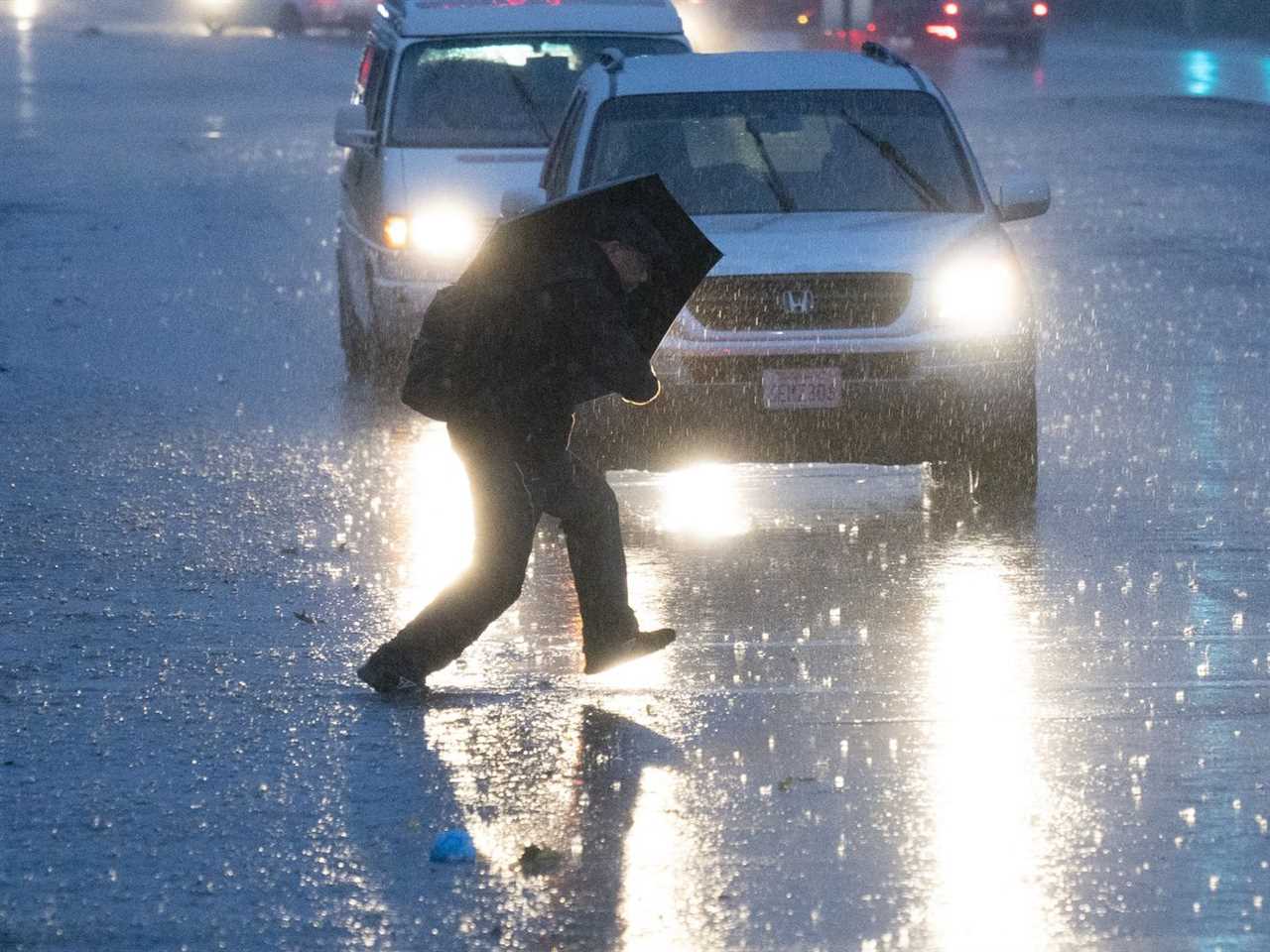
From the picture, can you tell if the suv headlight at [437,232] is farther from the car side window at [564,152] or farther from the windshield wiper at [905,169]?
the windshield wiper at [905,169]

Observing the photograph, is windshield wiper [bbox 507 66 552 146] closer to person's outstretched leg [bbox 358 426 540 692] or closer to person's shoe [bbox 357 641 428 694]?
person's outstretched leg [bbox 358 426 540 692]

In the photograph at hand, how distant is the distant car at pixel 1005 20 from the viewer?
146ft

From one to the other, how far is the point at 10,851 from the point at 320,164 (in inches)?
865

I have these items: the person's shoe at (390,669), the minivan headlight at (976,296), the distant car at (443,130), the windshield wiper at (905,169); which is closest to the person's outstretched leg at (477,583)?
the person's shoe at (390,669)

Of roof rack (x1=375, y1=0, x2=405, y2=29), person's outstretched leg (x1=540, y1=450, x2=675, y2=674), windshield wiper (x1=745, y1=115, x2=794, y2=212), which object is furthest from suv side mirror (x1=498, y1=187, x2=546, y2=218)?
roof rack (x1=375, y1=0, x2=405, y2=29)

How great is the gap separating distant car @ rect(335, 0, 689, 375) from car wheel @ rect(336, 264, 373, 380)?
0.01 metres

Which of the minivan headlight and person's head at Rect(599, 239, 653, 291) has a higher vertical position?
person's head at Rect(599, 239, 653, 291)

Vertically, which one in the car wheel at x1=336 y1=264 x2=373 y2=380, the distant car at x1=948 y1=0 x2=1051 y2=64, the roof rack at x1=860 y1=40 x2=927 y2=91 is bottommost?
the distant car at x1=948 y1=0 x2=1051 y2=64

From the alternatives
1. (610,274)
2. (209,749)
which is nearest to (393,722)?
(209,749)

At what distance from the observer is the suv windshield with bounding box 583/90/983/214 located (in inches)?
440

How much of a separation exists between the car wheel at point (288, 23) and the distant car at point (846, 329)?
44391mm

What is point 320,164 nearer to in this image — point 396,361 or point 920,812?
point 396,361

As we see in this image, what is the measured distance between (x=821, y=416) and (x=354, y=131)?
514 centimetres

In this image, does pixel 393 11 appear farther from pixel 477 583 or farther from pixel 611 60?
pixel 477 583
